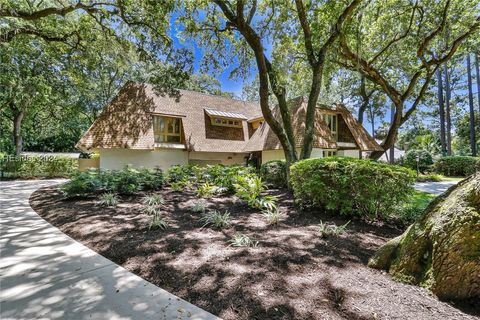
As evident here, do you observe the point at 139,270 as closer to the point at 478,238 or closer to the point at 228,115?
the point at 478,238

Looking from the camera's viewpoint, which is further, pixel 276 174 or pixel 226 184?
pixel 276 174

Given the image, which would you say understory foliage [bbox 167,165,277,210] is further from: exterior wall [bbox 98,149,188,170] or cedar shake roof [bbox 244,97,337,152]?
cedar shake roof [bbox 244,97,337,152]

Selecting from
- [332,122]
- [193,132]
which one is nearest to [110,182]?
[193,132]

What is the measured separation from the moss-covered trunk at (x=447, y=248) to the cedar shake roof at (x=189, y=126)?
13.1 metres

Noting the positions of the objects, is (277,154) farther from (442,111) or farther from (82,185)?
(442,111)

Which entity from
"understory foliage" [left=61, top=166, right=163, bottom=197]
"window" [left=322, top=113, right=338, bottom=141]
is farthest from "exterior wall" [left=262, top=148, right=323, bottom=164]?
"understory foliage" [left=61, top=166, right=163, bottom=197]

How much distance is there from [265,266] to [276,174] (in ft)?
25.3

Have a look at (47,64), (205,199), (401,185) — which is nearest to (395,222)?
(401,185)

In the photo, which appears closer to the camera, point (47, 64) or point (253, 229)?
point (253, 229)

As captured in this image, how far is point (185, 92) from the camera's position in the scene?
1991 centimetres

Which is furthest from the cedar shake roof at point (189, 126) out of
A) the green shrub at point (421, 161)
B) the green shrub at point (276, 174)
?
the green shrub at point (421, 161)

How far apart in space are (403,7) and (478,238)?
12614 millimetres

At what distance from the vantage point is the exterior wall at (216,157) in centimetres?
1848

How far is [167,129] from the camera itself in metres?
17.6
